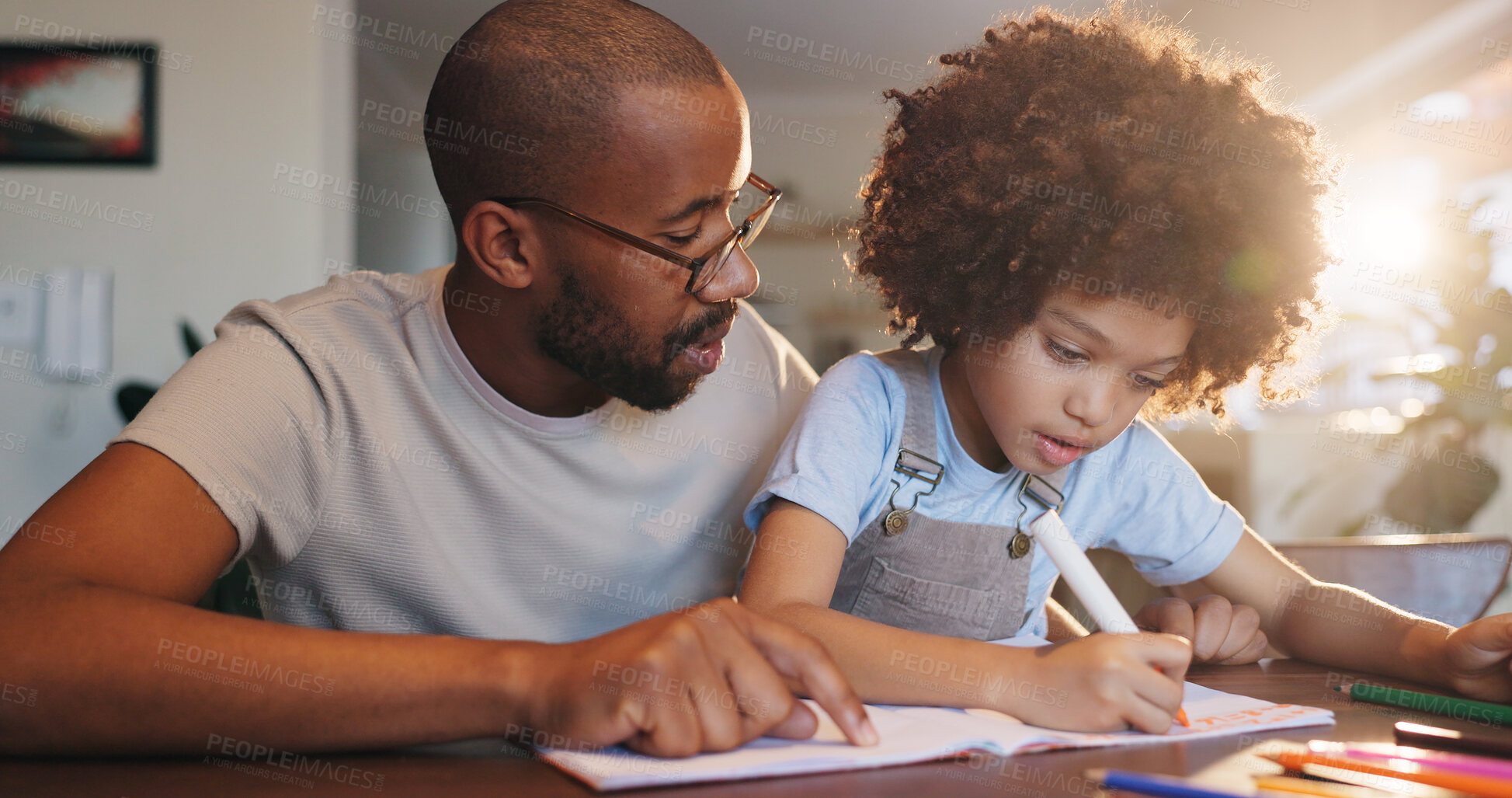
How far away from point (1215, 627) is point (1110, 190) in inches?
18.4

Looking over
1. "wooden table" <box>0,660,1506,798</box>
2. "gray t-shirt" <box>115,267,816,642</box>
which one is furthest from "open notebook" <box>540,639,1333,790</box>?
"gray t-shirt" <box>115,267,816,642</box>

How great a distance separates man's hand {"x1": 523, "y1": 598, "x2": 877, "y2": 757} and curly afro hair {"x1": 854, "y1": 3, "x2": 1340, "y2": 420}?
0.52 m

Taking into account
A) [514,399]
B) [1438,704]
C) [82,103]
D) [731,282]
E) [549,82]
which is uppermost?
[82,103]

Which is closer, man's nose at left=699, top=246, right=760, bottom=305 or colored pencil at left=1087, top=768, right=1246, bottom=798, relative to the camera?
colored pencil at left=1087, top=768, right=1246, bottom=798

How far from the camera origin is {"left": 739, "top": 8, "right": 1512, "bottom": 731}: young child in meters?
0.94

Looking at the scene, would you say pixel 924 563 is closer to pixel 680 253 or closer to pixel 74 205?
pixel 680 253

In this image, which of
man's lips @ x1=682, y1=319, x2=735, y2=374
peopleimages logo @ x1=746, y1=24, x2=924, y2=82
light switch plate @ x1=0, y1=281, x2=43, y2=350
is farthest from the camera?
peopleimages logo @ x1=746, y1=24, x2=924, y2=82

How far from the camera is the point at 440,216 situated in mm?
7121

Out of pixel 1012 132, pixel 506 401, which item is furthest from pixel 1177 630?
pixel 506 401

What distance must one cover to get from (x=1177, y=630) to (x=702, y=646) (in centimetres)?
64

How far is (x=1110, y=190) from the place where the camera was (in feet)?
3.20

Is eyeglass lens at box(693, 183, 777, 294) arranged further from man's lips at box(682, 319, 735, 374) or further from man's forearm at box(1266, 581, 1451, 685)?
man's forearm at box(1266, 581, 1451, 685)

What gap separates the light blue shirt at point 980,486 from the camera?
3.12 ft

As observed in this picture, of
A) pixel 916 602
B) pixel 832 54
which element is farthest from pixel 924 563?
pixel 832 54
